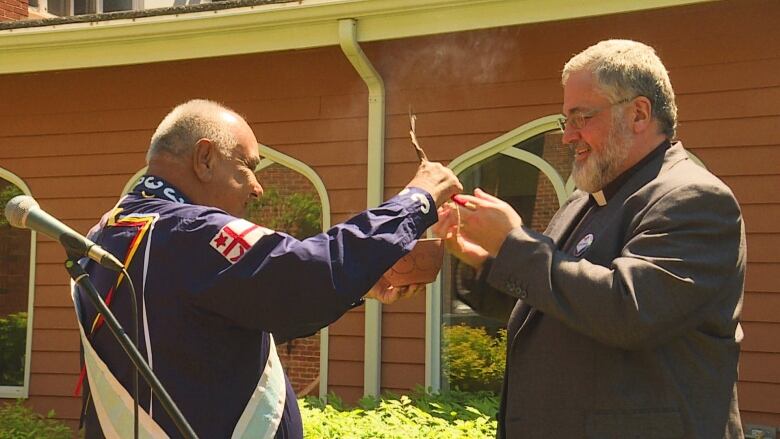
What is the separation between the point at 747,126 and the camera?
5082mm

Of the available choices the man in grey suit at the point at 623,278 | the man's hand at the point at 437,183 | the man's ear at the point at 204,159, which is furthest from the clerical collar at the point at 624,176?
the man's ear at the point at 204,159

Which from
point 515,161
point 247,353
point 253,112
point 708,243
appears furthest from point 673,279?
point 253,112

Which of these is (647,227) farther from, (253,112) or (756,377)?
(253,112)

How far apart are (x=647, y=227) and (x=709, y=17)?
3.72 meters

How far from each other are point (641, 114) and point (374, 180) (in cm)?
405

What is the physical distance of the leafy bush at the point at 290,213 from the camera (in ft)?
21.2

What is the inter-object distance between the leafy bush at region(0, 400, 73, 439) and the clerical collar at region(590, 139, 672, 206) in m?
5.32

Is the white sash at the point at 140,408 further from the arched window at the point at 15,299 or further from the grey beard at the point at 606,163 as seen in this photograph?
the arched window at the point at 15,299

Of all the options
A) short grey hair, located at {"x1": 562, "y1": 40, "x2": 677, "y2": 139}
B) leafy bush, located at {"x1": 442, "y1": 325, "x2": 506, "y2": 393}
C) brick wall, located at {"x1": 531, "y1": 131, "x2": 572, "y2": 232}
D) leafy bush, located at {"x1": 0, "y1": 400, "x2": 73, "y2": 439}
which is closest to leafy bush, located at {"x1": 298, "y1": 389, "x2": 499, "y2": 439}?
leafy bush, located at {"x1": 442, "y1": 325, "x2": 506, "y2": 393}

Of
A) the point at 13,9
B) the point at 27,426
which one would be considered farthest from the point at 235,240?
the point at 13,9

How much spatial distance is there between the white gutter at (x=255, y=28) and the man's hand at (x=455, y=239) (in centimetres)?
328

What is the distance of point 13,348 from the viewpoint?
7379 millimetres

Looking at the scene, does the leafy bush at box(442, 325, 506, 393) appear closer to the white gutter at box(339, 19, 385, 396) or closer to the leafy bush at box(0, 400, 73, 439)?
the white gutter at box(339, 19, 385, 396)

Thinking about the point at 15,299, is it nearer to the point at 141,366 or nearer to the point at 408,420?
the point at 408,420
